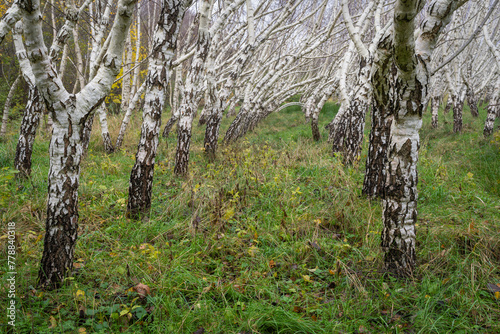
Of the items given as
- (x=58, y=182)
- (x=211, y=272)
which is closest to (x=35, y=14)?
(x=58, y=182)

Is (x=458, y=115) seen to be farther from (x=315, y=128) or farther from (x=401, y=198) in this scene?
(x=401, y=198)

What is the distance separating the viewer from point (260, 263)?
2.59 meters

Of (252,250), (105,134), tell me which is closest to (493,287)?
(252,250)

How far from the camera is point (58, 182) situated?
2068 mm

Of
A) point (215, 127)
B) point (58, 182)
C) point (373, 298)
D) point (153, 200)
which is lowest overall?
point (373, 298)

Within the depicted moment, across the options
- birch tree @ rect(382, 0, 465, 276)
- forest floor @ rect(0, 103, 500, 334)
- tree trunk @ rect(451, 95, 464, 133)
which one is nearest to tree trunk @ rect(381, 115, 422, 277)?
birch tree @ rect(382, 0, 465, 276)

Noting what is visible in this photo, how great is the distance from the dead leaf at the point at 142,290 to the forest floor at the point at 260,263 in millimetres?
38

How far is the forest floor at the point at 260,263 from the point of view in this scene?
197cm

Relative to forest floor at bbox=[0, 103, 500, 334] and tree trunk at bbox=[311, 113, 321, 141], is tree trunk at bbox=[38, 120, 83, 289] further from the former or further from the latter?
tree trunk at bbox=[311, 113, 321, 141]

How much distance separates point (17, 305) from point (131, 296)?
754 millimetres

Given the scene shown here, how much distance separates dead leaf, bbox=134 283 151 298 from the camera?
211cm

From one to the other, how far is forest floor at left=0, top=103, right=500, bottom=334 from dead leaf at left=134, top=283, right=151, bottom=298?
38 millimetres

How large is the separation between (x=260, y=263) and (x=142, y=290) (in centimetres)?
103

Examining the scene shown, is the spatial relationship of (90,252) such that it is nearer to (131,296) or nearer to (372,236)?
(131,296)
